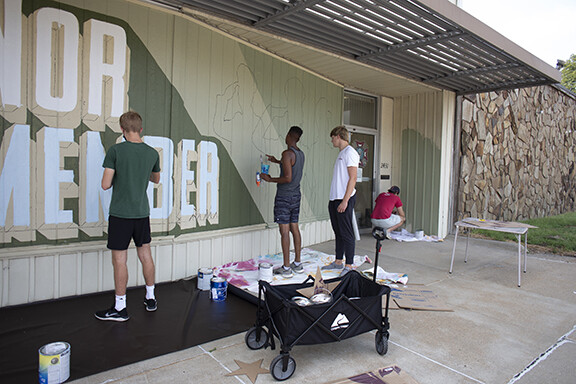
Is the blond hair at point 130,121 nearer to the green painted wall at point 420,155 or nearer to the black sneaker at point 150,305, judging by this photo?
the black sneaker at point 150,305

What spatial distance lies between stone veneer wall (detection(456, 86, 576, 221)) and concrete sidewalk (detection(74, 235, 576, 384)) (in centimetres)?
443

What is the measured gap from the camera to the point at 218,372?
2523 mm

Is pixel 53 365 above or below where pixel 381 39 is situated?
below

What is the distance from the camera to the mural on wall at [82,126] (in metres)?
3.36

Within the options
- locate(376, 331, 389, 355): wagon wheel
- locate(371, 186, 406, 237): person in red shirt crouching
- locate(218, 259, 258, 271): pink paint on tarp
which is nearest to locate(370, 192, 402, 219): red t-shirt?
locate(371, 186, 406, 237): person in red shirt crouching

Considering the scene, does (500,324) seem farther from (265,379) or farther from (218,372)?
(218,372)

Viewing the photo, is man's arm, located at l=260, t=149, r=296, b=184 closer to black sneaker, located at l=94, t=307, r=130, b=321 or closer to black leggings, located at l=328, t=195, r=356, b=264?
black leggings, located at l=328, t=195, r=356, b=264

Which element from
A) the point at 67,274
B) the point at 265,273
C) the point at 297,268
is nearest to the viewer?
the point at 67,274

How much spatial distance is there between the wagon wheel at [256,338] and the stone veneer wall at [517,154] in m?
6.63

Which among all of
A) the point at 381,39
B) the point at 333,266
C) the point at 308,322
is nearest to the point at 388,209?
the point at 333,266

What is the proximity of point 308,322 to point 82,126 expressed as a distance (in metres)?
2.83

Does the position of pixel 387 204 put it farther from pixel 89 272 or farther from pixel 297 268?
pixel 89 272

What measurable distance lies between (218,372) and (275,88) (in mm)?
4108

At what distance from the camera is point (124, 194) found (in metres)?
3.20
